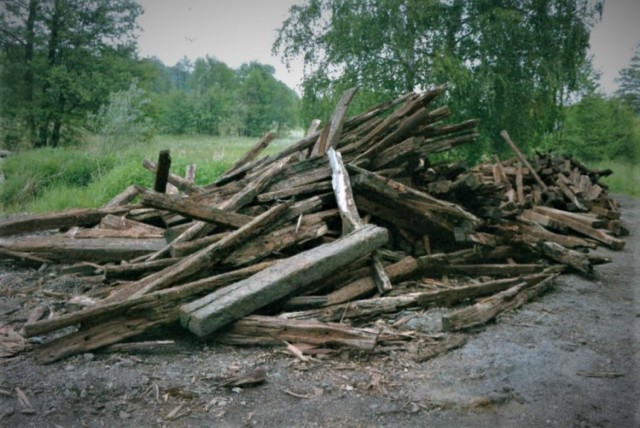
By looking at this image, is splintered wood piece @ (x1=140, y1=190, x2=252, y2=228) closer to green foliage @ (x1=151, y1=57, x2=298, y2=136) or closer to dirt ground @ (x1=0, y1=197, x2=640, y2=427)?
dirt ground @ (x1=0, y1=197, x2=640, y2=427)

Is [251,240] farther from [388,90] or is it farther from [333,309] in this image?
[388,90]

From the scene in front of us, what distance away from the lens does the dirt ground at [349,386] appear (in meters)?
2.38

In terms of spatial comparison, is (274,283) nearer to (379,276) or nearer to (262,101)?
(379,276)

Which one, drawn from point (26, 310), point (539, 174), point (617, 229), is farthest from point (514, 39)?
point (26, 310)

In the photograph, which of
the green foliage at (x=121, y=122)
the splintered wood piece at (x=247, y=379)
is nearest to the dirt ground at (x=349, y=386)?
the splintered wood piece at (x=247, y=379)

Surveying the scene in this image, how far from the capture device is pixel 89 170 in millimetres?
12648

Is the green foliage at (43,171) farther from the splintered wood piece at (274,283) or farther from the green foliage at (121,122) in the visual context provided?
the splintered wood piece at (274,283)

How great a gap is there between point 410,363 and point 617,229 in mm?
6992

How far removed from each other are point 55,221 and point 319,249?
391cm

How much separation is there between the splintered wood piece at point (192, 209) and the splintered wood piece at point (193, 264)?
1.11 ft

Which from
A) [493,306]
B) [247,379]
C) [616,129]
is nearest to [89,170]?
[247,379]

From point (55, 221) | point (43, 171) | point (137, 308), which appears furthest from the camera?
point (43, 171)

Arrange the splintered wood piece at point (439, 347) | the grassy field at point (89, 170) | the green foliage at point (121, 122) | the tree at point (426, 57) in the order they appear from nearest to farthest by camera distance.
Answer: the splintered wood piece at point (439, 347) → the grassy field at point (89, 170) → the green foliage at point (121, 122) → the tree at point (426, 57)

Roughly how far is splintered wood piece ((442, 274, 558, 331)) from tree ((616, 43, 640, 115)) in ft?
6.51
